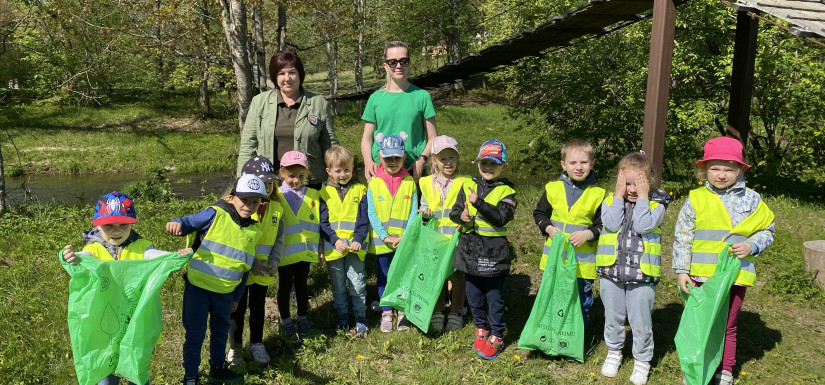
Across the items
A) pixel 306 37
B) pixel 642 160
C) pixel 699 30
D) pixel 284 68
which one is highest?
pixel 306 37

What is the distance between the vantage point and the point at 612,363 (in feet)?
11.8

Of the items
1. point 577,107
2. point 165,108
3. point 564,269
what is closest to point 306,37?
point 165,108

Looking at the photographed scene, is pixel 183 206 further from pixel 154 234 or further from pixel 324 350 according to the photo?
pixel 324 350

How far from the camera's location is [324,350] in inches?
153

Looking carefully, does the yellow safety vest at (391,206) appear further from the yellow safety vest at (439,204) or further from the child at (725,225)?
the child at (725,225)

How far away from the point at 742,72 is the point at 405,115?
5.02 metres

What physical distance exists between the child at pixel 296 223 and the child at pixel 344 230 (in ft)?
0.35

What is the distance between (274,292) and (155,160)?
47.6ft

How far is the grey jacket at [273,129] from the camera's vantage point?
414 centimetres

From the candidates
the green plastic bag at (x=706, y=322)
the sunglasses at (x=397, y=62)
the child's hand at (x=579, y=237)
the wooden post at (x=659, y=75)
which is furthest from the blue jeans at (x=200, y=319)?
the wooden post at (x=659, y=75)

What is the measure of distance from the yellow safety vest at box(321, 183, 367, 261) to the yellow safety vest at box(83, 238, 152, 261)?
4.38 ft

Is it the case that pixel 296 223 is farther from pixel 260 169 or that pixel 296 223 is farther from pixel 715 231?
pixel 715 231

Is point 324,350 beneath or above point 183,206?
beneath

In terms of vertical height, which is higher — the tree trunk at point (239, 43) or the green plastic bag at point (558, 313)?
the tree trunk at point (239, 43)
